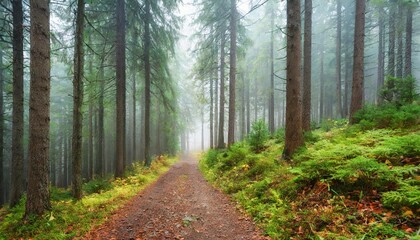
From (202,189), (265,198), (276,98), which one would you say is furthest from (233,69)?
(276,98)

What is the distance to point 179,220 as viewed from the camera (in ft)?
18.9

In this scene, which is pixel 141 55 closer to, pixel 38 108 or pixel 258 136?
pixel 258 136

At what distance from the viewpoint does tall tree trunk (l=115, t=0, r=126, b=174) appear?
38.8 feet

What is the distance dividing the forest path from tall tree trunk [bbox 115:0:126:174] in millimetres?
4640

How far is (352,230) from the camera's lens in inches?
139

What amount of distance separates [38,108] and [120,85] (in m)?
6.49

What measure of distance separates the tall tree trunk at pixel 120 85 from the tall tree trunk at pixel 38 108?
6.10 m

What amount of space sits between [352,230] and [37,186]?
6947 mm

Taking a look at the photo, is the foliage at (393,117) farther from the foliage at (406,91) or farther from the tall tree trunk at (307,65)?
the tall tree trunk at (307,65)

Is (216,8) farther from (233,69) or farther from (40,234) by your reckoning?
(40,234)

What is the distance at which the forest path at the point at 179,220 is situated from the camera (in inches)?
192

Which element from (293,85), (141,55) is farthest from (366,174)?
(141,55)

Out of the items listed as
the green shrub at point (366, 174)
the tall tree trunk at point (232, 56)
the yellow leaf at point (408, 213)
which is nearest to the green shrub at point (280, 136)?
the tall tree trunk at point (232, 56)

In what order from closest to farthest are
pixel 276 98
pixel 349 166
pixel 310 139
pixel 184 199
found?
1. pixel 349 166
2. pixel 184 199
3. pixel 310 139
4. pixel 276 98
